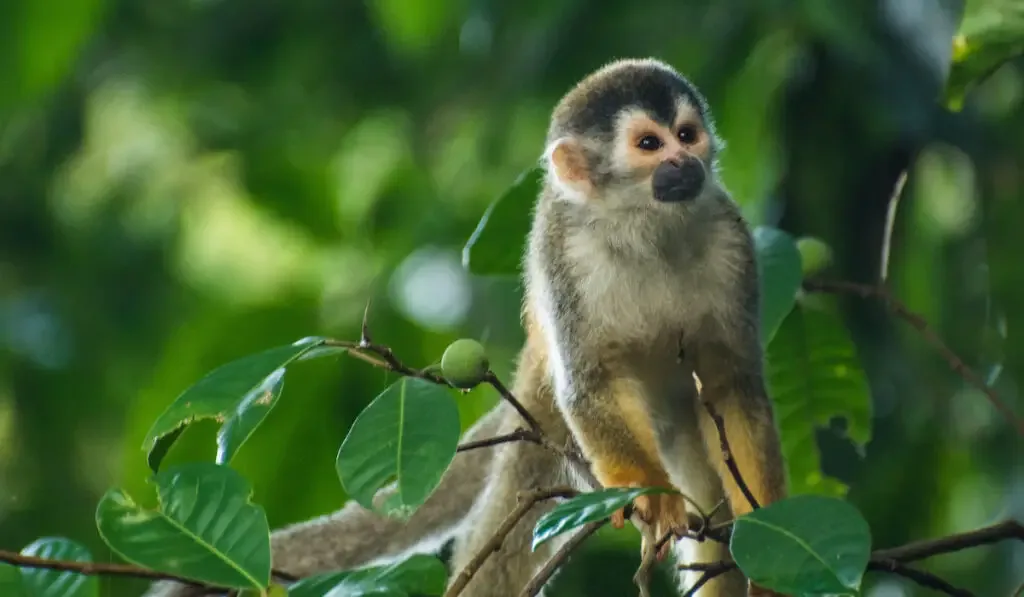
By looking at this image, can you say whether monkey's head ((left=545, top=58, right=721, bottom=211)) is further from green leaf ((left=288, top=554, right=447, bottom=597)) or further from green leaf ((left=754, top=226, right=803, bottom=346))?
green leaf ((left=288, top=554, right=447, bottom=597))

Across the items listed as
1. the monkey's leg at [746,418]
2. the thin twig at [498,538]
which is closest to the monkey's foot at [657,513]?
the monkey's leg at [746,418]

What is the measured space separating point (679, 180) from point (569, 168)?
236 millimetres

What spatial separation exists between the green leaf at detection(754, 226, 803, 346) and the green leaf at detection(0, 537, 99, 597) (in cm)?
109

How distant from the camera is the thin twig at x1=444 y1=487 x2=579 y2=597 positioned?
1.32m

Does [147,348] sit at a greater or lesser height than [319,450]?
lesser

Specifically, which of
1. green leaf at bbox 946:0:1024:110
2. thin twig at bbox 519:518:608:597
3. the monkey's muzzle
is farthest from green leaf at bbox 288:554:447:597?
green leaf at bbox 946:0:1024:110

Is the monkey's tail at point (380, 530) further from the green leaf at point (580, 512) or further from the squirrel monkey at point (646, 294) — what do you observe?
the green leaf at point (580, 512)

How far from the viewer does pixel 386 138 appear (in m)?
4.84

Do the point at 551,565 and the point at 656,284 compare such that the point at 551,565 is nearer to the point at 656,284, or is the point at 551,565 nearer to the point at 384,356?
the point at 384,356

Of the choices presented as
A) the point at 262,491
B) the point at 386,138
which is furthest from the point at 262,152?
the point at 262,491

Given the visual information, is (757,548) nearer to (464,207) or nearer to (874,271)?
(874,271)

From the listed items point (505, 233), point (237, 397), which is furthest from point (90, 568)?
point (505, 233)

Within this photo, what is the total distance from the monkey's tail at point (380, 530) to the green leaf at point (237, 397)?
0.81 metres

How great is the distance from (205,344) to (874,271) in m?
1.71
